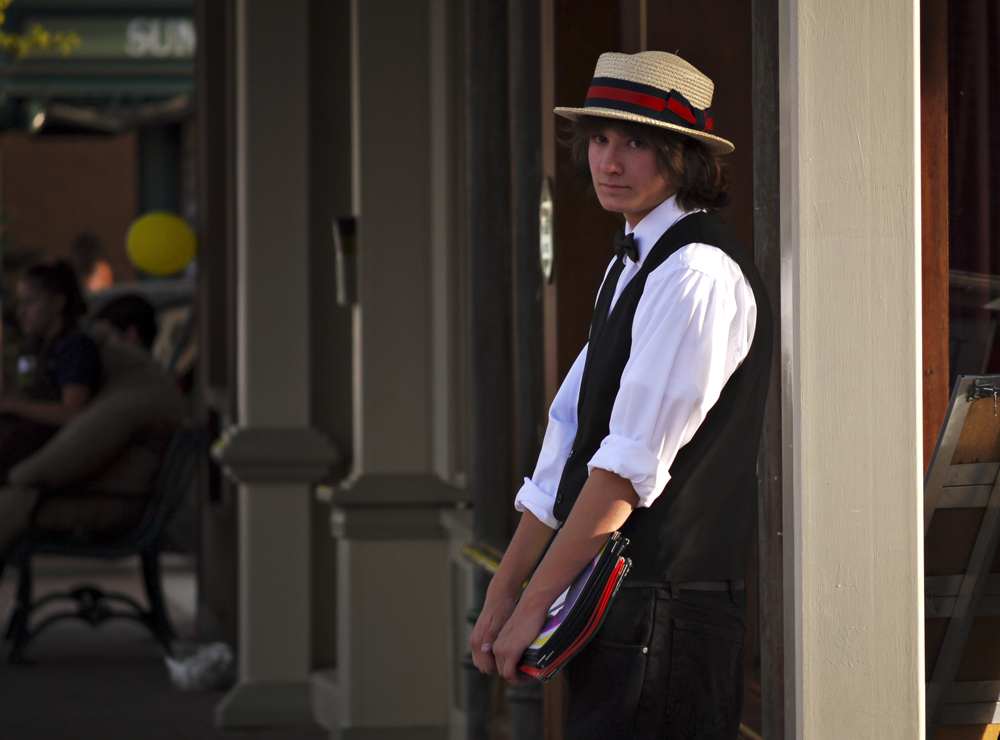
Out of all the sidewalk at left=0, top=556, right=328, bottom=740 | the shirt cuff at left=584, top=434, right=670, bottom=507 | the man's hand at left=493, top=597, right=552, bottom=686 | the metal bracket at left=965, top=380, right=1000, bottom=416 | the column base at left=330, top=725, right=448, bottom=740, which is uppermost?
the metal bracket at left=965, top=380, right=1000, bottom=416

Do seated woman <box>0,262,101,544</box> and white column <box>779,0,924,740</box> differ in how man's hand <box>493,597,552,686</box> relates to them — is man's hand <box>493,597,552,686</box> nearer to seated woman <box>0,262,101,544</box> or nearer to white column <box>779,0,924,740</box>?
white column <box>779,0,924,740</box>

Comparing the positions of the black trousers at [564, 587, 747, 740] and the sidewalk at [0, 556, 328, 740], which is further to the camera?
the sidewalk at [0, 556, 328, 740]

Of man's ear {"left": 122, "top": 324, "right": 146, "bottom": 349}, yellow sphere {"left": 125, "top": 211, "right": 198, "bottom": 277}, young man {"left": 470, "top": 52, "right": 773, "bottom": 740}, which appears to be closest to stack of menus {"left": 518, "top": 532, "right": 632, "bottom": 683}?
young man {"left": 470, "top": 52, "right": 773, "bottom": 740}

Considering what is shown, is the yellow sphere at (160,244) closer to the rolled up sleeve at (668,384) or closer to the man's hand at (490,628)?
the man's hand at (490,628)

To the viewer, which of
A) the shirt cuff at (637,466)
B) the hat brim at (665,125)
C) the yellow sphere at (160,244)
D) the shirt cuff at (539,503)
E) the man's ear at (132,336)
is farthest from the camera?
the man's ear at (132,336)

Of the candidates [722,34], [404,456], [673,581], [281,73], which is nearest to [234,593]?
[404,456]

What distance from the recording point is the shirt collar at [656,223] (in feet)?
7.16

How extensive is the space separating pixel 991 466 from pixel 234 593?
5.01 m

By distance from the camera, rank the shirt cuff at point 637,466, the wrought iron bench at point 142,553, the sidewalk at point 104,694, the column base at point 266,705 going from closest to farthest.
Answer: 1. the shirt cuff at point 637,466
2. the sidewalk at point 104,694
3. the column base at point 266,705
4. the wrought iron bench at point 142,553

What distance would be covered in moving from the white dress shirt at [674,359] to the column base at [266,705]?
13.1 feet

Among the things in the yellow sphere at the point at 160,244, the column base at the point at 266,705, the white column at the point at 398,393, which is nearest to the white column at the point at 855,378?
the white column at the point at 398,393

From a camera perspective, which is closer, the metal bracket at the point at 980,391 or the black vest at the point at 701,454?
the black vest at the point at 701,454

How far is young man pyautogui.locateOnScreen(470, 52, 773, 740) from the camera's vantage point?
202cm

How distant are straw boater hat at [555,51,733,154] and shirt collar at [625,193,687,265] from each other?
11 centimetres
